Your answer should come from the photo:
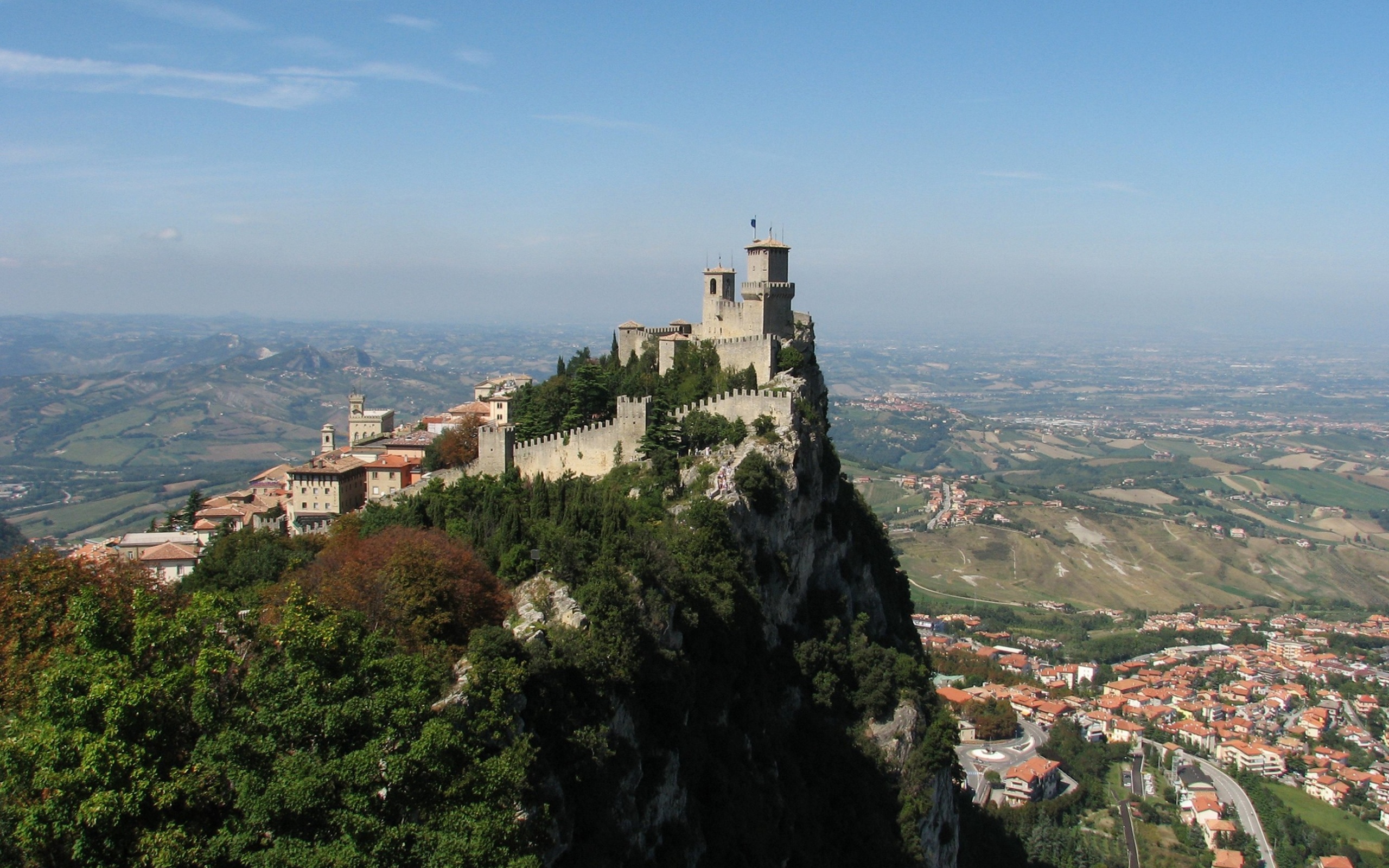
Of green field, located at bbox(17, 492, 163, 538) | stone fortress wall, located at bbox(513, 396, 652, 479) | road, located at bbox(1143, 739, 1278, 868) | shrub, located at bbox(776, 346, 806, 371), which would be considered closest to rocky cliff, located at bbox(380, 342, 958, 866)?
shrub, located at bbox(776, 346, 806, 371)

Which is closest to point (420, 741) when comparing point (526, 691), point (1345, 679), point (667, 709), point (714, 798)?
point (526, 691)

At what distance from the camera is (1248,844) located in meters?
66.4

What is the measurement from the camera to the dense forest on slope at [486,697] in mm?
14820

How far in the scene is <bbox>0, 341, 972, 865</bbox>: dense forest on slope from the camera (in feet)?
48.6

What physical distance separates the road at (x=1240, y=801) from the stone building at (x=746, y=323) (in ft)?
162

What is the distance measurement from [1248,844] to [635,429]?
2106 inches

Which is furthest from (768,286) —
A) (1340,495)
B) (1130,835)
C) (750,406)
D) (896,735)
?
(1340,495)

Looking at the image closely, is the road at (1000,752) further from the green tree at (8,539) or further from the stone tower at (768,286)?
the green tree at (8,539)

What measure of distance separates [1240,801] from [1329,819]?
5875mm

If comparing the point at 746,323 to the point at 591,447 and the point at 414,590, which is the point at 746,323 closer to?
the point at 591,447

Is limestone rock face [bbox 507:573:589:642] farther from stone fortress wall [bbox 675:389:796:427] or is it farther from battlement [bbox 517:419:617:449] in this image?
stone fortress wall [bbox 675:389:796:427]

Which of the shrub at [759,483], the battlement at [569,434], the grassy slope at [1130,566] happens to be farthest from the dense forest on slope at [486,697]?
the grassy slope at [1130,566]

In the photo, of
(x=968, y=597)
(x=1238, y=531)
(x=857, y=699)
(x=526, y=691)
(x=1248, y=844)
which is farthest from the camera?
(x=1238, y=531)

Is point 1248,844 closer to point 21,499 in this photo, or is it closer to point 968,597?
point 968,597
